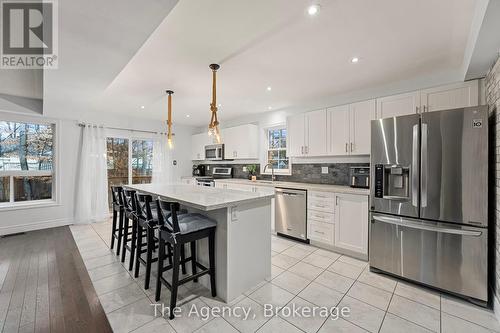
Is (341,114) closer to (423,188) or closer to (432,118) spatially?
(432,118)

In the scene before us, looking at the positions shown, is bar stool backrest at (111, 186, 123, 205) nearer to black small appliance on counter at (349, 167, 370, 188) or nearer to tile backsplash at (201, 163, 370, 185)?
tile backsplash at (201, 163, 370, 185)

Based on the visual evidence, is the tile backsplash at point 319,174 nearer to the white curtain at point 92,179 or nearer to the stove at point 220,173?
the stove at point 220,173

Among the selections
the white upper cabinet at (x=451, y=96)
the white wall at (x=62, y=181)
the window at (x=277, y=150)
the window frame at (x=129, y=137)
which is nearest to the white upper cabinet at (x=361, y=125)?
the white upper cabinet at (x=451, y=96)

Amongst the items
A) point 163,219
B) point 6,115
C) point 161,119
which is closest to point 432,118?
point 163,219

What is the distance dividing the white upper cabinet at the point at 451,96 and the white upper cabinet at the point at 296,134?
1692 millimetres

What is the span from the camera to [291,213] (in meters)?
3.59

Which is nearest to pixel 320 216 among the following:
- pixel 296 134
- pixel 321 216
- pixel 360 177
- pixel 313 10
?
pixel 321 216

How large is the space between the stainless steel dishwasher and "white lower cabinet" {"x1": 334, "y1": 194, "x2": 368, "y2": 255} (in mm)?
512

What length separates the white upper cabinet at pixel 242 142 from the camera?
15.7 feet

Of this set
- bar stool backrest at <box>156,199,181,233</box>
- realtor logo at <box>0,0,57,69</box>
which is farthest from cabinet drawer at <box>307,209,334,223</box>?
realtor logo at <box>0,0,57,69</box>

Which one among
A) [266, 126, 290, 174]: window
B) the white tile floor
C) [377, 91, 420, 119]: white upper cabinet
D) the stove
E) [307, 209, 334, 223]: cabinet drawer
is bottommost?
the white tile floor

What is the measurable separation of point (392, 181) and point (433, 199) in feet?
1.28

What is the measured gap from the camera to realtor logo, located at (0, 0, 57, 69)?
1.64m

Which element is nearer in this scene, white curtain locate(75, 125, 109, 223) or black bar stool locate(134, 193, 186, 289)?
black bar stool locate(134, 193, 186, 289)
